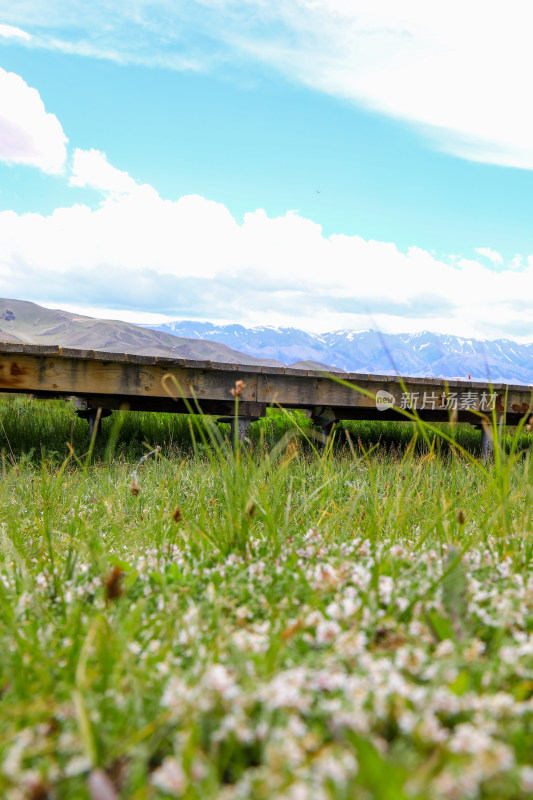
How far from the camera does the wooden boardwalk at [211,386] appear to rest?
6.27 meters

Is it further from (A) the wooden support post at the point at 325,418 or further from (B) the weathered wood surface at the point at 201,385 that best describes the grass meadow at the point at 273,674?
(A) the wooden support post at the point at 325,418

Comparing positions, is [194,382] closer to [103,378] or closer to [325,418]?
[103,378]

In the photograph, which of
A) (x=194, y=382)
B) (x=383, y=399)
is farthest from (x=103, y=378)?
(x=383, y=399)

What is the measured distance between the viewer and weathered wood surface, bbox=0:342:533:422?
627cm

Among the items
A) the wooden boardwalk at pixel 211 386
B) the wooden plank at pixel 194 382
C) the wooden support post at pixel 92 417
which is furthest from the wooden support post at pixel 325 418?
the wooden support post at pixel 92 417

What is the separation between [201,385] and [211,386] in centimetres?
13

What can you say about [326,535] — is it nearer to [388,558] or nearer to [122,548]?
[388,558]

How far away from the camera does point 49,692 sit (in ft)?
3.78

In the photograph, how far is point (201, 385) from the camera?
274 inches

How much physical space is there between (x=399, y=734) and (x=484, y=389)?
7.80 metres

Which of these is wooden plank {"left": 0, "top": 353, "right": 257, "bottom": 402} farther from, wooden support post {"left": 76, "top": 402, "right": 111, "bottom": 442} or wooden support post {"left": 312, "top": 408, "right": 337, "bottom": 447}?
wooden support post {"left": 312, "top": 408, "right": 337, "bottom": 447}

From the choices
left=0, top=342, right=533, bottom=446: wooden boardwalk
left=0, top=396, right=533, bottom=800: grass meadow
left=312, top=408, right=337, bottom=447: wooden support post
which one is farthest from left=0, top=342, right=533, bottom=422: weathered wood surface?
left=0, top=396, right=533, bottom=800: grass meadow

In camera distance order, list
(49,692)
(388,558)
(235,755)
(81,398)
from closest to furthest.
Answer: (235,755), (49,692), (388,558), (81,398)

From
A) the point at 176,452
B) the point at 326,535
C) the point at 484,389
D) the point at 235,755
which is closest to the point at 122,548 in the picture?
the point at 326,535
